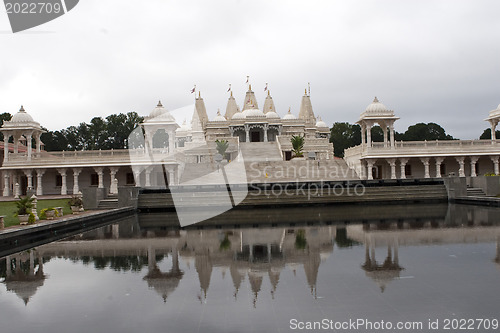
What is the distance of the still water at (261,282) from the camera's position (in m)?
5.86

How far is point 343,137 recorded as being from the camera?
3228 inches

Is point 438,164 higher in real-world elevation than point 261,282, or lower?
higher

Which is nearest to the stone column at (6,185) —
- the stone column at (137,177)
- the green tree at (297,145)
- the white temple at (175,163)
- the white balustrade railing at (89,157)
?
the white temple at (175,163)

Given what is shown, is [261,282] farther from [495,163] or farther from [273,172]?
[495,163]

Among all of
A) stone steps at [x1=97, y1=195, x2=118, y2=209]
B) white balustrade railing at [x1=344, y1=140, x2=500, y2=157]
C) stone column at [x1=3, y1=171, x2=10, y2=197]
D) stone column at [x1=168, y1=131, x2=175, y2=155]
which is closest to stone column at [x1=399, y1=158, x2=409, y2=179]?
white balustrade railing at [x1=344, y1=140, x2=500, y2=157]

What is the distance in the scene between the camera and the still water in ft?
19.2

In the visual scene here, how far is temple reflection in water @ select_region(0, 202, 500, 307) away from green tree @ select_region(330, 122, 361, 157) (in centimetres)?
6404

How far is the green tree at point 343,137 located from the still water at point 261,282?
67427 mm

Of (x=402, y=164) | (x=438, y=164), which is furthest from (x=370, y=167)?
(x=438, y=164)

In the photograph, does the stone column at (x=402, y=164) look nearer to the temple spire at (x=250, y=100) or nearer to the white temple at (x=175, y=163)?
the white temple at (x=175, y=163)

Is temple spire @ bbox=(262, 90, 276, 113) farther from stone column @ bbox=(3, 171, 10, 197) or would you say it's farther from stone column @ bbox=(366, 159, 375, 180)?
stone column @ bbox=(3, 171, 10, 197)

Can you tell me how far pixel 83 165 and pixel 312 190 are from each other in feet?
64.1

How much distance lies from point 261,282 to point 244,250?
3.28m

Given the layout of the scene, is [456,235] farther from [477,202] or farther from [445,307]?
[477,202]
